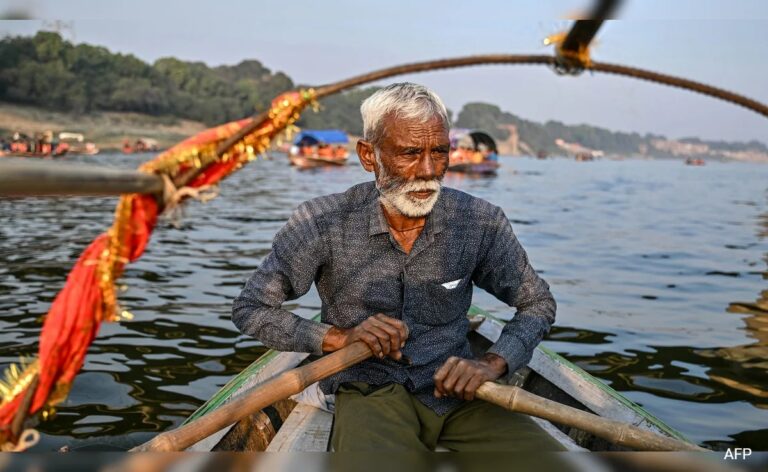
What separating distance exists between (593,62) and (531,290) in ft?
8.10

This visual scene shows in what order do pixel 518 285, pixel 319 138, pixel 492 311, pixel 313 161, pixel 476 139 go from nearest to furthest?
pixel 518 285 → pixel 492 311 → pixel 476 139 → pixel 313 161 → pixel 319 138

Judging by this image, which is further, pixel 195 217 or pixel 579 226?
pixel 579 226

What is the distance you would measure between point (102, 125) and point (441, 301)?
241 ft

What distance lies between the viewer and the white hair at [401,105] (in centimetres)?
264

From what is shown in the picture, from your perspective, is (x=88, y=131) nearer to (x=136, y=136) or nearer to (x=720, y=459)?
(x=136, y=136)

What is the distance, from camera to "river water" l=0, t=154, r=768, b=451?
4934 mm

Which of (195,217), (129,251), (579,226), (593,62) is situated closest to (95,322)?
(129,251)

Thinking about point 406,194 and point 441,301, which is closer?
point 406,194

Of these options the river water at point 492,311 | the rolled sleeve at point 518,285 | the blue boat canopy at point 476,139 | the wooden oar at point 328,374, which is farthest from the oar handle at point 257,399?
the blue boat canopy at point 476,139

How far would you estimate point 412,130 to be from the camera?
2.63m

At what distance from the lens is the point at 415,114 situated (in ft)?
8.63

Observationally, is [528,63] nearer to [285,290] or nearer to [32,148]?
[285,290]

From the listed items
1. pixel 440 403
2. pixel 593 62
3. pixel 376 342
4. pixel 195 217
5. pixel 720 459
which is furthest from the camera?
pixel 195 217

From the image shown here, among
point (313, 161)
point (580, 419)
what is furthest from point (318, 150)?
point (580, 419)
